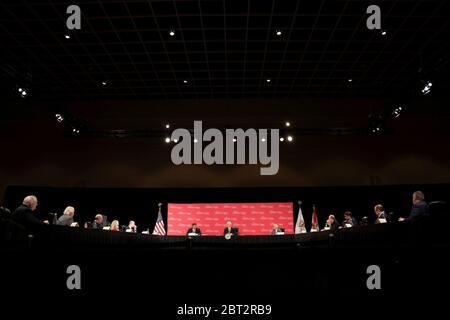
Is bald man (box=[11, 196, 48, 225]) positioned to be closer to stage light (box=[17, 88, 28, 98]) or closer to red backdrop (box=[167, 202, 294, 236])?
stage light (box=[17, 88, 28, 98])

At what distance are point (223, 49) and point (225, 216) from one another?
18.6ft

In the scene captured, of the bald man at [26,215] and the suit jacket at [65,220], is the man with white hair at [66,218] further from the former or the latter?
the bald man at [26,215]

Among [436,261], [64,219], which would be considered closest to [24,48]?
[64,219]

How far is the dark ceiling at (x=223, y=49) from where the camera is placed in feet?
26.9

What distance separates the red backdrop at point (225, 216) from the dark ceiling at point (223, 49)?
11.8ft

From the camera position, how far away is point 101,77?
11.4 m

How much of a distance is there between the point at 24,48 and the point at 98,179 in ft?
16.3

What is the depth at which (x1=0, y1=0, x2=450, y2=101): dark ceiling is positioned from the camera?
8.20 m

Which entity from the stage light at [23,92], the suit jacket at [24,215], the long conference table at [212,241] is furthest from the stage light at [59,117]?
the suit jacket at [24,215]

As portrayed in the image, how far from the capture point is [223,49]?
385 inches

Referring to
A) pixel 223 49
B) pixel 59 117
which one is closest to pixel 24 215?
pixel 223 49

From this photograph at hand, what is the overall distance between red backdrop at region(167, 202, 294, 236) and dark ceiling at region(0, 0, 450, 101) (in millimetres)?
3606

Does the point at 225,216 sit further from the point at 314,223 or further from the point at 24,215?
the point at 24,215
